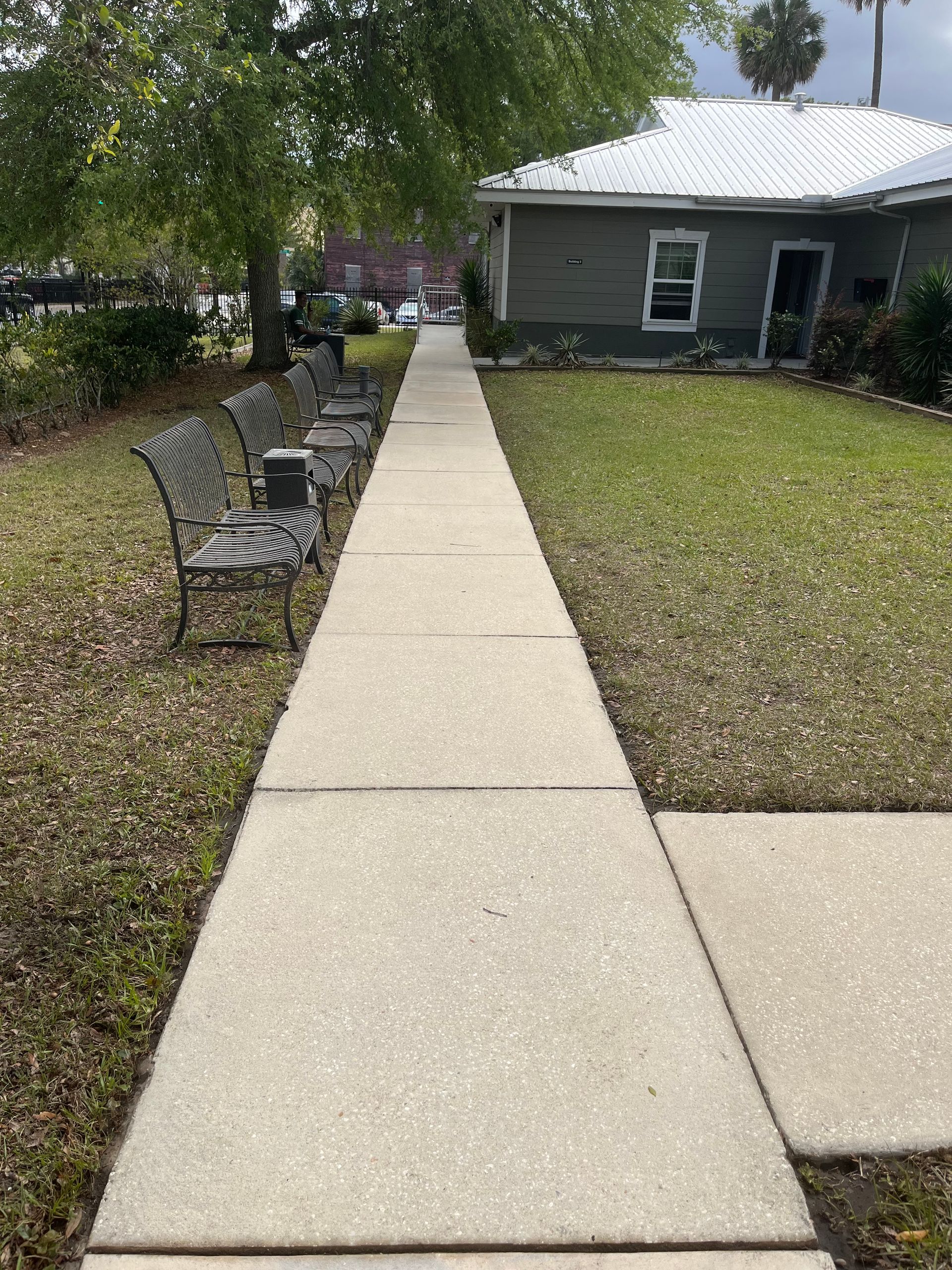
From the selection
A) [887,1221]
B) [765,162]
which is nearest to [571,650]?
[887,1221]

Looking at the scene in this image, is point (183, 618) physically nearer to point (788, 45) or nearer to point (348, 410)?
point (348, 410)

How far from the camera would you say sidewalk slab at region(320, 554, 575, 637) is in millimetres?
5000

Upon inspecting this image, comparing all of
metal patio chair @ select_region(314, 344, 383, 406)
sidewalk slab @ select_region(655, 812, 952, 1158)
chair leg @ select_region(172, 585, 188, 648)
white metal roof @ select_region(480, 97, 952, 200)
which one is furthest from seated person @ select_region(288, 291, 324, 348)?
sidewalk slab @ select_region(655, 812, 952, 1158)

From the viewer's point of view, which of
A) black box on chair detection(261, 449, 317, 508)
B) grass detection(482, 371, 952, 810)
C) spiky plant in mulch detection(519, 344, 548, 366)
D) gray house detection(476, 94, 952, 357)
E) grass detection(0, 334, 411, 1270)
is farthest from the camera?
spiky plant in mulch detection(519, 344, 548, 366)

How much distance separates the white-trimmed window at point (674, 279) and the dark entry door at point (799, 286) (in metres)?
1.86

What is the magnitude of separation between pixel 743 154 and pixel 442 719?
1942cm

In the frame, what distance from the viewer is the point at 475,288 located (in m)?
23.1

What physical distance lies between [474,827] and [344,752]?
73 centimetres

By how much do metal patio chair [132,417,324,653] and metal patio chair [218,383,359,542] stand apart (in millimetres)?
348

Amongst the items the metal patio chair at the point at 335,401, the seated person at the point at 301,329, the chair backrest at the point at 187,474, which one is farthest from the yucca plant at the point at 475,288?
the chair backrest at the point at 187,474

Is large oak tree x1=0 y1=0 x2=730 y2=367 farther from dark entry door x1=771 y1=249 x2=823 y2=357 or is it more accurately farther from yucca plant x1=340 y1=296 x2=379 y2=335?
yucca plant x1=340 y1=296 x2=379 y2=335

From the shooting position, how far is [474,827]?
320cm

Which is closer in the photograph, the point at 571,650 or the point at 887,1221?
the point at 887,1221

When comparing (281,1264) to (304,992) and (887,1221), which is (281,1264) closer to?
(304,992)
